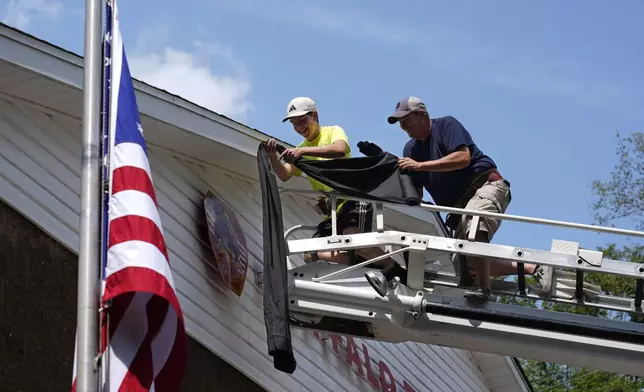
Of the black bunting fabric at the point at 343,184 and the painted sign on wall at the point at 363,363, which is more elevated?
the black bunting fabric at the point at 343,184

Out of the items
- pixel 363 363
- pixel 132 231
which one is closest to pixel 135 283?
pixel 132 231

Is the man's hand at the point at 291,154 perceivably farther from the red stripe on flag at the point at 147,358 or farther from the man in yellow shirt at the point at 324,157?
the red stripe on flag at the point at 147,358

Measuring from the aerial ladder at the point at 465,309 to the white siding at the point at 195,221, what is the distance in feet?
7.41

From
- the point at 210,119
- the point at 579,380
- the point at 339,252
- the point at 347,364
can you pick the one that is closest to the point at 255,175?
the point at 210,119

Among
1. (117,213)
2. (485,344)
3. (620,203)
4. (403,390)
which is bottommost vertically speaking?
(620,203)

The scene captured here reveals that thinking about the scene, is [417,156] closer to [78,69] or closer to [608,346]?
[608,346]

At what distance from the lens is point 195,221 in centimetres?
1152

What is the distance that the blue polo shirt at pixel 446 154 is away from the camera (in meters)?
9.13

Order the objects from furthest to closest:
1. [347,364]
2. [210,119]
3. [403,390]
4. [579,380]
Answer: [579,380], [403,390], [347,364], [210,119]

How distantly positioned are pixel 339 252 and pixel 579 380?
25.9 meters

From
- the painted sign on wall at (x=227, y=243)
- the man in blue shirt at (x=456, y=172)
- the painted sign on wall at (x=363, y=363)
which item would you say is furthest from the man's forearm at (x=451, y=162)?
the painted sign on wall at (x=363, y=363)

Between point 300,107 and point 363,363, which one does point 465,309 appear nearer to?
point 300,107

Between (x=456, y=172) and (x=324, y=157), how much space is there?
1.00 metres

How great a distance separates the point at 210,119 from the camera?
11492 millimetres
